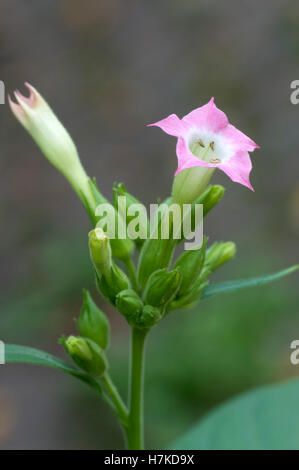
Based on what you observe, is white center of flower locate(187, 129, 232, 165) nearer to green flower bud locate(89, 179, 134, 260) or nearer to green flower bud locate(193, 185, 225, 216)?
green flower bud locate(193, 185, 225, 216)

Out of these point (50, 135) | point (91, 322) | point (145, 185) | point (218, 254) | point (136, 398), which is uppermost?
point (145, 185)

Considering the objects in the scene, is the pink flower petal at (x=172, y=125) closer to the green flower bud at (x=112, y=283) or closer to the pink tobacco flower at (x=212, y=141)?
the pink tobacco flower at (x=212, y=141)

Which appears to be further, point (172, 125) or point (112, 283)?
point (112, 283)

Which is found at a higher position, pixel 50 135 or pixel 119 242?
pixel 50 135

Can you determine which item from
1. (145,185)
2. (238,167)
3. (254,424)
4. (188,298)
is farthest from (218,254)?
(145,185)

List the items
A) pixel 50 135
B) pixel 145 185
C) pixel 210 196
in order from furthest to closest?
pixel 145 185
pixel 50 135
pixel 210 196

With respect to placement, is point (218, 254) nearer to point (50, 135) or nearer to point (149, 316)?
point (149, 316)
